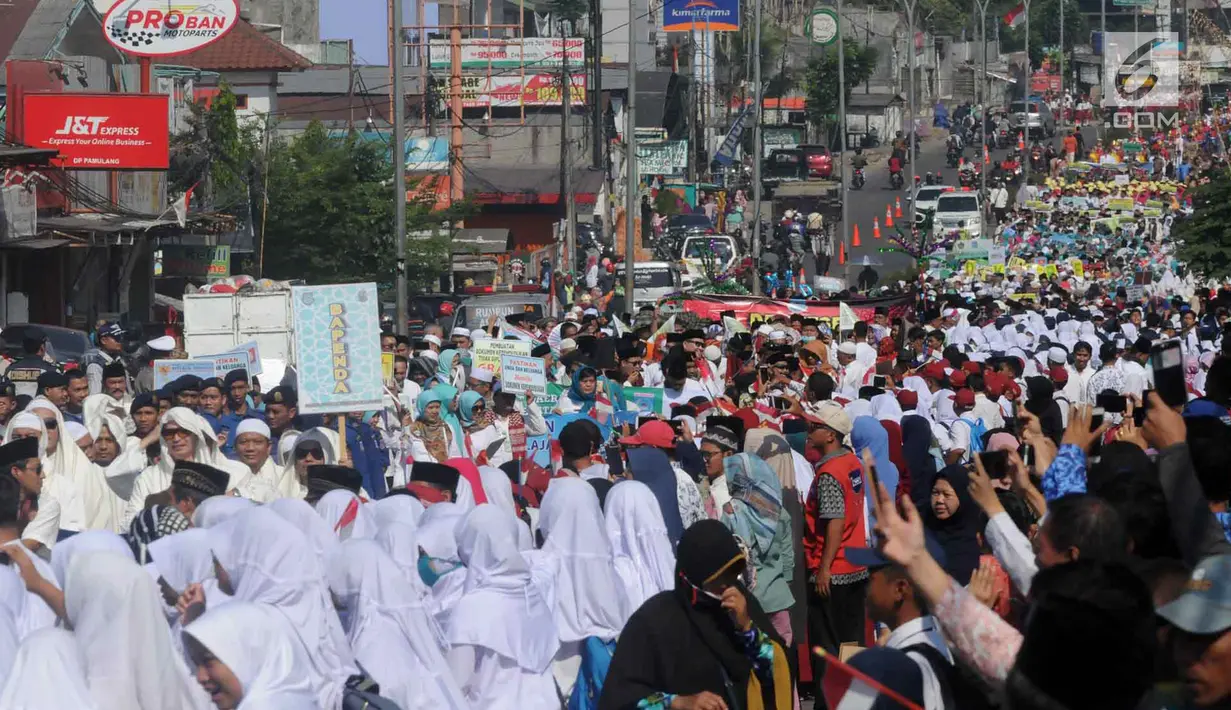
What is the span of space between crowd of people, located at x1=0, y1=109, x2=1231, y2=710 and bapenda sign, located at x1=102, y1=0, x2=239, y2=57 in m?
15.9

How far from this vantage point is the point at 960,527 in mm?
7758

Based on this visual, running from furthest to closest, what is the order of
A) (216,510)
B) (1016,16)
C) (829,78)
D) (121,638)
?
(1016,16), (829,78), (216,510), (121,638)

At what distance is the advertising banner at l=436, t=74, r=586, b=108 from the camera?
58062 mm

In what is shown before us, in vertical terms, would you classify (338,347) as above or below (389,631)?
above

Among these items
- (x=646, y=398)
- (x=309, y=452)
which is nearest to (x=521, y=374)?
(x=646, y=398)

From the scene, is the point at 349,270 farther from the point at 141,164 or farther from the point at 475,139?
the point at 475,139

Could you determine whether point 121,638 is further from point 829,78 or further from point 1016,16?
point 1016,16

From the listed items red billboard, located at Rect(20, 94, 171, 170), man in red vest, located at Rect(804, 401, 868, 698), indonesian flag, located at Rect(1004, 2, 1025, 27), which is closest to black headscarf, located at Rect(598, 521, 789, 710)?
man in red vest, located at Rect(804, 401, 868, 698)

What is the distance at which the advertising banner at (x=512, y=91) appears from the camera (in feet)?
190

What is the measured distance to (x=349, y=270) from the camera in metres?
36.8

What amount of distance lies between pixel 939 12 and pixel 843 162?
6918 cm

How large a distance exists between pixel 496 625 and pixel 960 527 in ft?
6.90

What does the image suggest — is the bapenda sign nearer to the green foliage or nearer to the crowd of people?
the green foliage

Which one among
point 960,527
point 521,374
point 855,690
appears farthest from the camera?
point 521,374
